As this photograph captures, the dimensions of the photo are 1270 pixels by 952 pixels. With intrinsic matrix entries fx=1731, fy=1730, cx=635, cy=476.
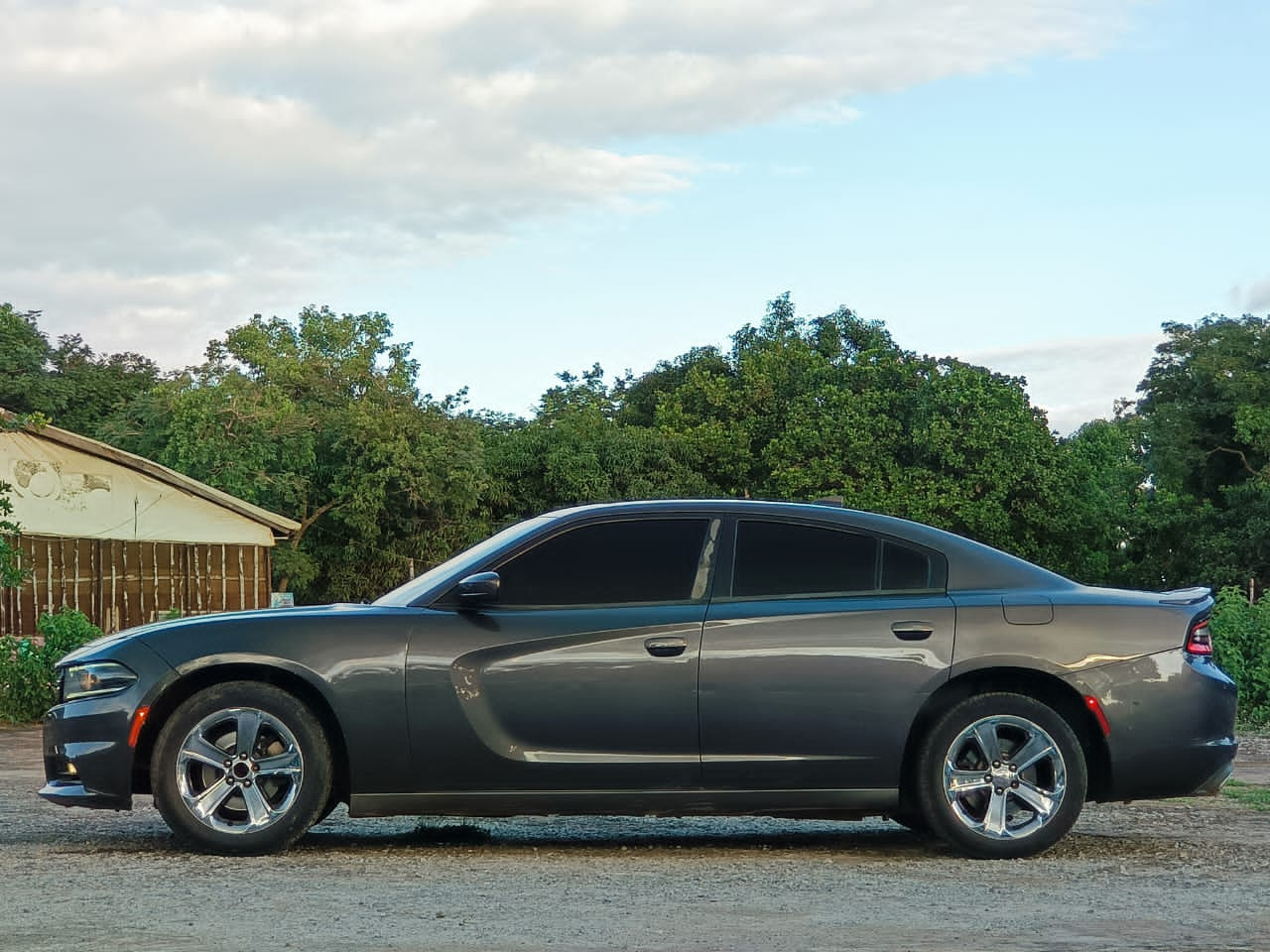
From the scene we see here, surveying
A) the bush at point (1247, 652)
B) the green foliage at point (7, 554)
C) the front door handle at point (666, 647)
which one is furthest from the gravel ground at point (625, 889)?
the green foliage at point (7, 554)

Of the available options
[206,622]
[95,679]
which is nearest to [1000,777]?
[206,622]

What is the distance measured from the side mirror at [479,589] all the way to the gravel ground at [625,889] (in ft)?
3.64

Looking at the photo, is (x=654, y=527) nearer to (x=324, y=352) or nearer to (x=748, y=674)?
(x=748, y=674)

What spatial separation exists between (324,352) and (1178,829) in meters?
65.1

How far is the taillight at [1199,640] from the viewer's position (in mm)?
7770

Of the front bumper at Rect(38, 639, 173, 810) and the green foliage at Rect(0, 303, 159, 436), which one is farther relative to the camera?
the green foliage at Rect(0, 303, 159, 436)

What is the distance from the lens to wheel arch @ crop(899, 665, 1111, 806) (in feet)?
25.0

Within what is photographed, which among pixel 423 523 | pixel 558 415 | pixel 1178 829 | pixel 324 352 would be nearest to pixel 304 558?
pixel 423 523

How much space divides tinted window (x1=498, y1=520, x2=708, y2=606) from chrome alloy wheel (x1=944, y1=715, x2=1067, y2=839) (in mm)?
1369

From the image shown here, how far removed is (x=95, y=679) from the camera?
7633mm

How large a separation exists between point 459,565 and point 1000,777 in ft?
8.49

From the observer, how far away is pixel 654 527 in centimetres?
784

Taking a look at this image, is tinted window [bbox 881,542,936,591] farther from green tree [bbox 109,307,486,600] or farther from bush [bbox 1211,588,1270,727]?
green tree [bbox 109,307,486,600]

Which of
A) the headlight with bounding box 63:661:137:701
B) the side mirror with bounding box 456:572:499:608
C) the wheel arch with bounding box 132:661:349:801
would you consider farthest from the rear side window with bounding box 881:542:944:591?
the headlight with bounding box 63:661:137:701
